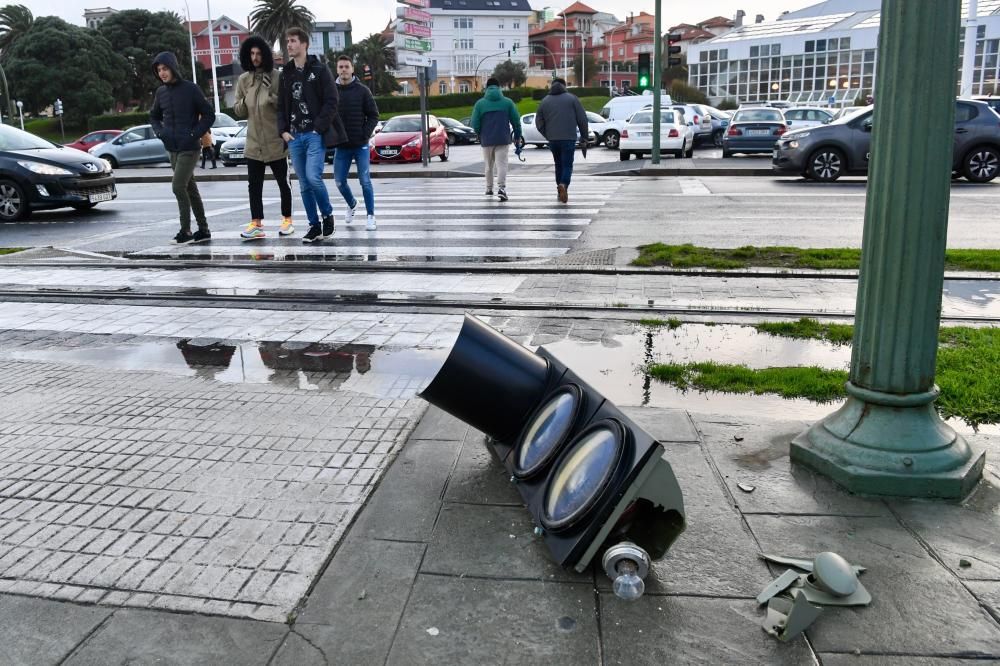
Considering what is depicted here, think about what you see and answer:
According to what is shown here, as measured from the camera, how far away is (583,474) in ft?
8.97

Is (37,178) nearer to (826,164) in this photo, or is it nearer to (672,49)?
(826,164)

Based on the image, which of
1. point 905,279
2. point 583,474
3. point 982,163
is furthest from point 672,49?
point 583,474

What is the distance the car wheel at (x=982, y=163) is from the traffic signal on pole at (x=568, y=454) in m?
15.5

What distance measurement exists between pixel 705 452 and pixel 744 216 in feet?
28.8

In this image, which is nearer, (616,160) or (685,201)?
(685,201)

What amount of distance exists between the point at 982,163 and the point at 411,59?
14.6 m

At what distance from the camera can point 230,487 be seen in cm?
341

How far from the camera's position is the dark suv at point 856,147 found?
1584 cm

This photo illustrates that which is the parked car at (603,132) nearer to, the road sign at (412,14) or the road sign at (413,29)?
the road sign at (412,14)

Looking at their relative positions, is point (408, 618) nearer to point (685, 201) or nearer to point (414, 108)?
point (685, 201)

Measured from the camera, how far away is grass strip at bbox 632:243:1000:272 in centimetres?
776

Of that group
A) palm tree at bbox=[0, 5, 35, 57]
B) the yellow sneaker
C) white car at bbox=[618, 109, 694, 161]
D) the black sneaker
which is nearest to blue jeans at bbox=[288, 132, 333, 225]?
the black sneaker

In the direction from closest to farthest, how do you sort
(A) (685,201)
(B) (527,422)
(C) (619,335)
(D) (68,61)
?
(B) (527,422)
(C) (619,335)
(A) (685,201)
(D) (68,61)

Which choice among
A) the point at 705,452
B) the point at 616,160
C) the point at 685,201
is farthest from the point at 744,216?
the point at 616,160
